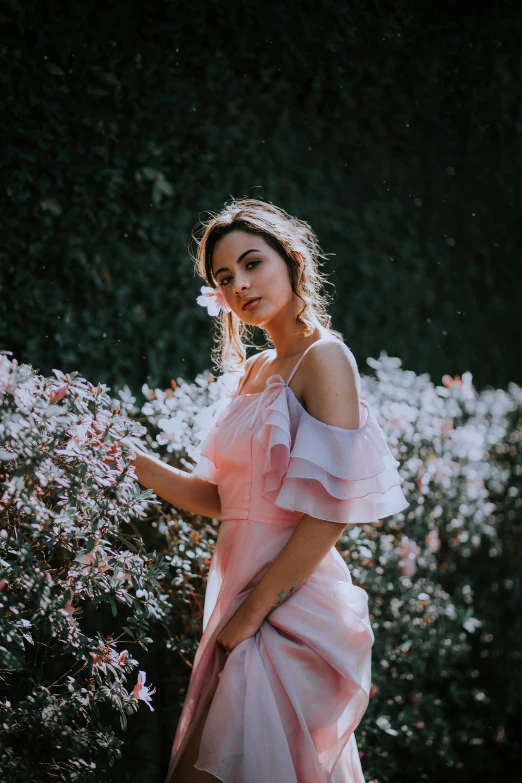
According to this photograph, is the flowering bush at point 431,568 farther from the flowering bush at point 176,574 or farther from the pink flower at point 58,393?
the pink flower at point 58,393

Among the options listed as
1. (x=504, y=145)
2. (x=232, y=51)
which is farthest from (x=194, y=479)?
(x=504, y=145)

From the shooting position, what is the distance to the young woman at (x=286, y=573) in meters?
1.81

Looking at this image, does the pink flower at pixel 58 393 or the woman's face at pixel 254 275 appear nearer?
the pink flower at pixel 58 393

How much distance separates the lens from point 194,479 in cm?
231

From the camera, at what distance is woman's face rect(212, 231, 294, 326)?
7.04 feet

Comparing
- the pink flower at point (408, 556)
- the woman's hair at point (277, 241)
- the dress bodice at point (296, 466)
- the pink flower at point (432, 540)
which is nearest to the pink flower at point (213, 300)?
the woman's hair at point (277, 241)

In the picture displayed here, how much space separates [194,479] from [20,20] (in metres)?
2.14

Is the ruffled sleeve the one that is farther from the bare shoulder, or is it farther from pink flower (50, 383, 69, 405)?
pink flower (50, 383, 69, 405)

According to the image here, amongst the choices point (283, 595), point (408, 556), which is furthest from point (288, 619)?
point (408, 556)

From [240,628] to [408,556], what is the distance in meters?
1.56

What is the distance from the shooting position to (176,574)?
259cm

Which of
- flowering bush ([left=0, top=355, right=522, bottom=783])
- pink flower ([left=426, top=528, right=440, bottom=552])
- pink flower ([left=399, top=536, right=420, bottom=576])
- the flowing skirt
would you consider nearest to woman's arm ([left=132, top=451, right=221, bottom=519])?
flowering bush ([left=0, top=355, right=522, bottom=783])

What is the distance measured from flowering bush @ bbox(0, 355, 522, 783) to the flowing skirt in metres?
0.18

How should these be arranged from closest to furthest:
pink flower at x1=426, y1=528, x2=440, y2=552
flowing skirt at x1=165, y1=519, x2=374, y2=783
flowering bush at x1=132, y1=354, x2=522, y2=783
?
flowing skirt at x1=165, y1=519, x2=374, y2=783 < flowering bush at x1=132, y1=354, x2=522, y2=783 < pink flower at x1=426, y1=528, x2=440, y2=552
